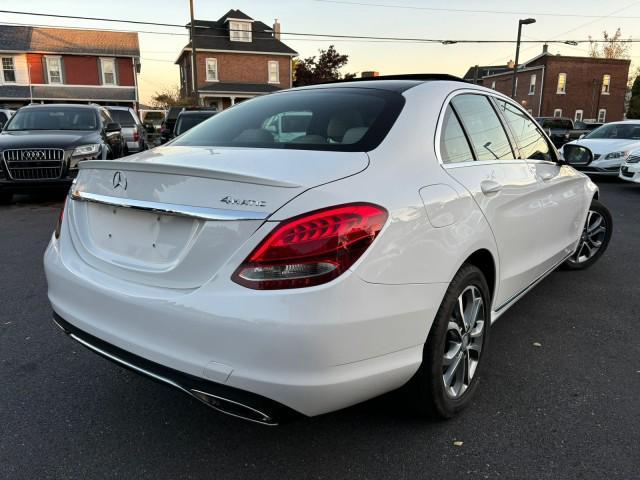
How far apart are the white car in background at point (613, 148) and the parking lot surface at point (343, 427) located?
988 centimetres

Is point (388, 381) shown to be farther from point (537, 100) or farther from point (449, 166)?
point (537, 100)

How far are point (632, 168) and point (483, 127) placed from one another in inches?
373

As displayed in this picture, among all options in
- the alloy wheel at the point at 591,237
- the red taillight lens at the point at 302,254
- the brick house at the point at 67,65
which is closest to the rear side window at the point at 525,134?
the alloy wheel at the point at 591,237

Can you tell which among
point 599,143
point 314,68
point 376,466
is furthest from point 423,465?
point 314,68

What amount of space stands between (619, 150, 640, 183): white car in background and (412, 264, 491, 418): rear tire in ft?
32.1

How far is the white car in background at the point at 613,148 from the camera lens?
12.0 meters

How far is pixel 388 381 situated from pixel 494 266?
1.04 meters

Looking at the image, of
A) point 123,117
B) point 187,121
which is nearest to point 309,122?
point 187,121

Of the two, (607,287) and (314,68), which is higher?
(314,68)

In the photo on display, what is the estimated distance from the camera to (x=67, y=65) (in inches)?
1288

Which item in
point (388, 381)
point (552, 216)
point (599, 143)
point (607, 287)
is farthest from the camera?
point (599, 143)

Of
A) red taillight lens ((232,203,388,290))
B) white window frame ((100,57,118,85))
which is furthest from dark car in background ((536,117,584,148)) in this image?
white window frame ((100,57,118,85))

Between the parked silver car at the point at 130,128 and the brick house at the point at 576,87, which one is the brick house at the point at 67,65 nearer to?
the parked silver car at the point at 130,128

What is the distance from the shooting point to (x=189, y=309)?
1903 millimetres
